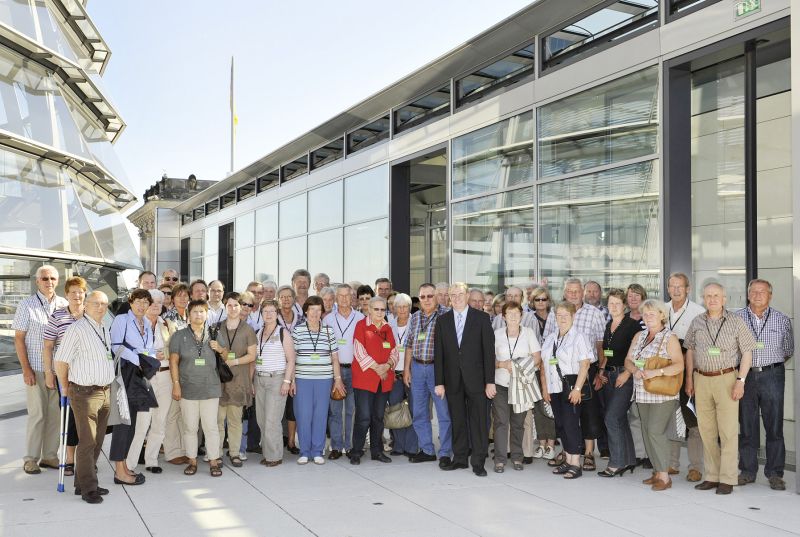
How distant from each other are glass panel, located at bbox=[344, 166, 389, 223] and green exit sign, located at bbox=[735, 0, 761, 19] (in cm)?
783

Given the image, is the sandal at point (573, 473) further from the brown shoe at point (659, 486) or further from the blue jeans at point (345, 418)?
the blue jeans at point (345, 418)

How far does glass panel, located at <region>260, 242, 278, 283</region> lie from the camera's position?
20562mm

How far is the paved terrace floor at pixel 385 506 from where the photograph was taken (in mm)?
5414

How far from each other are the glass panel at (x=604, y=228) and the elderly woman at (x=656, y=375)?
1.42m

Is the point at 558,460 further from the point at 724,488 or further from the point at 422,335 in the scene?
the point at 422,335

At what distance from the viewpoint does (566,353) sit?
7398mm

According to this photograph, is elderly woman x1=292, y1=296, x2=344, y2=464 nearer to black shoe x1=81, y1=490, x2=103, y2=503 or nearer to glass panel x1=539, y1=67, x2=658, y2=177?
black shoe x1=81, y1=490, x2=103, y2=503

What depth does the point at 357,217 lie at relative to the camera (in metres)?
15.7

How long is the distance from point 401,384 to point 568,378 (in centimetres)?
190

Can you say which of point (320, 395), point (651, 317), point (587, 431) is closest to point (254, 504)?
point (320, 395)

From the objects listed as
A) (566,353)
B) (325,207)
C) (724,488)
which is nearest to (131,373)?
(566,353)

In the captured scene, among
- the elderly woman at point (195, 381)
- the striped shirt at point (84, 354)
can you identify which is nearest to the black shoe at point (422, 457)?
the elderly woman at point (195, 381)

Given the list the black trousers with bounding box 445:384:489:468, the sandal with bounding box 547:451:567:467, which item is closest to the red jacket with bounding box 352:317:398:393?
the black trousers with bounding box 445:384:489:468

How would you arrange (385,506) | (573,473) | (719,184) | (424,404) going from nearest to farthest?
(385,506)
(573,473)
(424,404)
(719,184)
